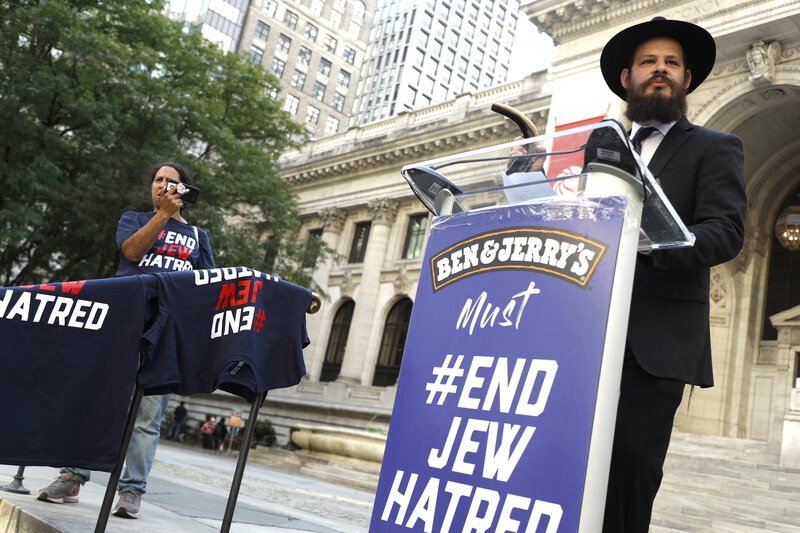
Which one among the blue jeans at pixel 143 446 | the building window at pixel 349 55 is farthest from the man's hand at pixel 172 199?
the building window at pixel 349 55

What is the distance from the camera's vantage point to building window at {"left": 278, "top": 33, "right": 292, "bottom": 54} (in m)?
63.0

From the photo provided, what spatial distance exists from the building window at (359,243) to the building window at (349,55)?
126 ft

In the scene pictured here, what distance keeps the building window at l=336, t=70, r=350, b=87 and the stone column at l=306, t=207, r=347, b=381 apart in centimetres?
3531

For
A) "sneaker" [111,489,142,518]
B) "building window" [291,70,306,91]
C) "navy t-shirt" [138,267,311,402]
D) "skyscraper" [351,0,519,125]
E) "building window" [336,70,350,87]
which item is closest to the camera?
"navy t-shirt" [138,267,311,402]

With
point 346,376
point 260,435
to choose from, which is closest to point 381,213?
point 346,376

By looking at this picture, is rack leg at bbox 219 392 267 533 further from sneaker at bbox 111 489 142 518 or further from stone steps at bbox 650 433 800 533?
stone steps at bbox 650 433 800 533

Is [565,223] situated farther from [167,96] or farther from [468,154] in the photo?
[167,96]

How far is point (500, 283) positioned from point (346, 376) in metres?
29.1

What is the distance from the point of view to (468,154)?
7.98 feet

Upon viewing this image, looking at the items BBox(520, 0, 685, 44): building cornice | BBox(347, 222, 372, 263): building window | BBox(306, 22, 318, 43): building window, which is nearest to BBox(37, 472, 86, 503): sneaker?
BBox(520, 0, 685, 44): building cornice

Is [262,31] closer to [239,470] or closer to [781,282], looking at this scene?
[781,282]

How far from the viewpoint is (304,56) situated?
Result: 64.9 metres

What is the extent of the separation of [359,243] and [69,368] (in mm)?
31381

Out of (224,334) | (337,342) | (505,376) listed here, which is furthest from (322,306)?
(505,376)
